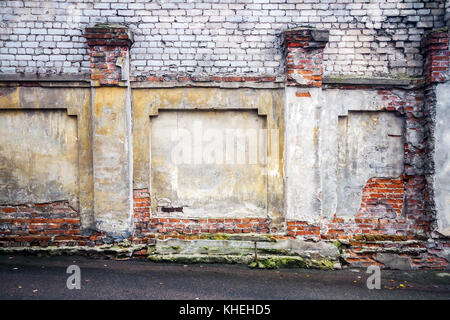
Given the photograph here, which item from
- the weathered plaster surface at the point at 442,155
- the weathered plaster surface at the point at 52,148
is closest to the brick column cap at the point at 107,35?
the weathered plaster surface at the point at 52,148

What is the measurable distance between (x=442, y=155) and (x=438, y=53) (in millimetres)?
1490

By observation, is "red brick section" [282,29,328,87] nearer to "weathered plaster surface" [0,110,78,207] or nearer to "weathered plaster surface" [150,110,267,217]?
"weathered plaster surface" [150,110,267,217]

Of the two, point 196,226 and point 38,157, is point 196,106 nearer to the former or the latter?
point 196,226

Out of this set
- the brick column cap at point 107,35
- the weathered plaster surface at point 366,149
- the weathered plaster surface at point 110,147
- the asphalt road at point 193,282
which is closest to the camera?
the asphalt road at point 193,282

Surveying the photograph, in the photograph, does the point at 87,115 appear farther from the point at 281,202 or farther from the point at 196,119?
the point at 281,202

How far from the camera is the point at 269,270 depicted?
4566 millimetres

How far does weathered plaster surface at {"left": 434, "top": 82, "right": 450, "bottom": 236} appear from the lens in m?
4.68

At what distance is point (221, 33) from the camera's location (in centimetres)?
480

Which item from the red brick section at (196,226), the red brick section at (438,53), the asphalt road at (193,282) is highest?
the red brick section at (438,53)

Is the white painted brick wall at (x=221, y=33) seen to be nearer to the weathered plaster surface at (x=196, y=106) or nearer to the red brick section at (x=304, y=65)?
the red brick section at (x=304, y=65)

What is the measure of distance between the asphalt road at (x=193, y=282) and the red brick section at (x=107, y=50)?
105 inches

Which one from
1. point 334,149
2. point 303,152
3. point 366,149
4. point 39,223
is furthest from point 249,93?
point 39,223

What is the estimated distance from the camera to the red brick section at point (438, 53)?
15.2ft
